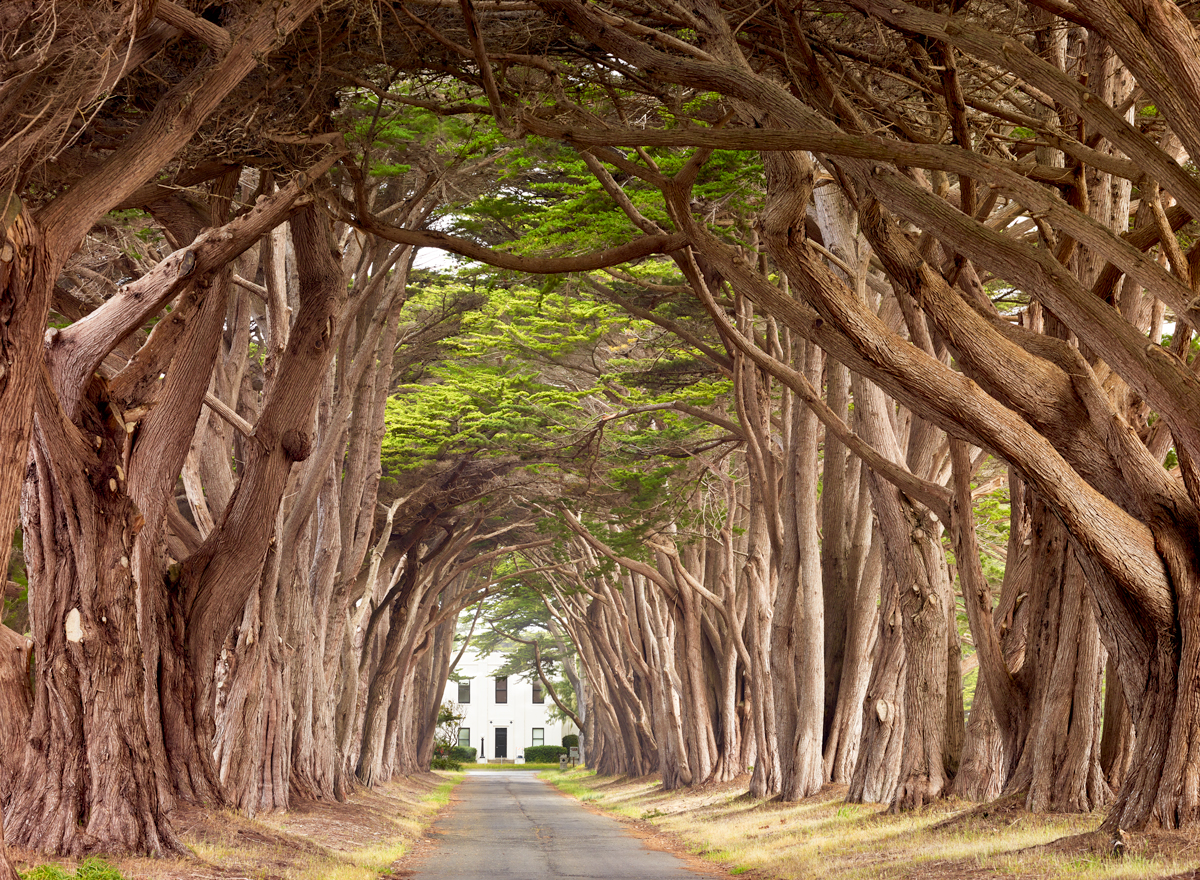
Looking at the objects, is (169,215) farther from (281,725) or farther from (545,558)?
(545,558)

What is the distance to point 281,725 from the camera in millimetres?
15047

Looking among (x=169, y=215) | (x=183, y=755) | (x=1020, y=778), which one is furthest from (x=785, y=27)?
(x=183, y=755)

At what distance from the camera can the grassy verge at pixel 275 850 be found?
8.05 metres

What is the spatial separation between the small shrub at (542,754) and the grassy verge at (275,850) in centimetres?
6215

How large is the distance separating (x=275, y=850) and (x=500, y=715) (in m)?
78.2

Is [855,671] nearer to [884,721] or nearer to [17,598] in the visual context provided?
[884,721]

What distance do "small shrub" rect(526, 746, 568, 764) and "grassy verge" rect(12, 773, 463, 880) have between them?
204 feet

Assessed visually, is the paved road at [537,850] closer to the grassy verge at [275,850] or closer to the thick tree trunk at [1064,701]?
the grassy verge at [275,850]

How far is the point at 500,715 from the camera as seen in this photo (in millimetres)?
86562

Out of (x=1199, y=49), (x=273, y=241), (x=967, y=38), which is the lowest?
(x=1199, y=49)

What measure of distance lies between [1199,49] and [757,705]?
16488 mm

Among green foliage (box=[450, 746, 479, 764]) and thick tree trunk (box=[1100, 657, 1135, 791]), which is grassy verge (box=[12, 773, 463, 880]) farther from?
green foliage (box=[450, 746, 479, 764])

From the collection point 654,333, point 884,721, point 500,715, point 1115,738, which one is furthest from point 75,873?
point 500,715

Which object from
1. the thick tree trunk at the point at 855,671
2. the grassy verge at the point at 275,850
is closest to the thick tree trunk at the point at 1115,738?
the thick tree trunk at the point at 855,671
